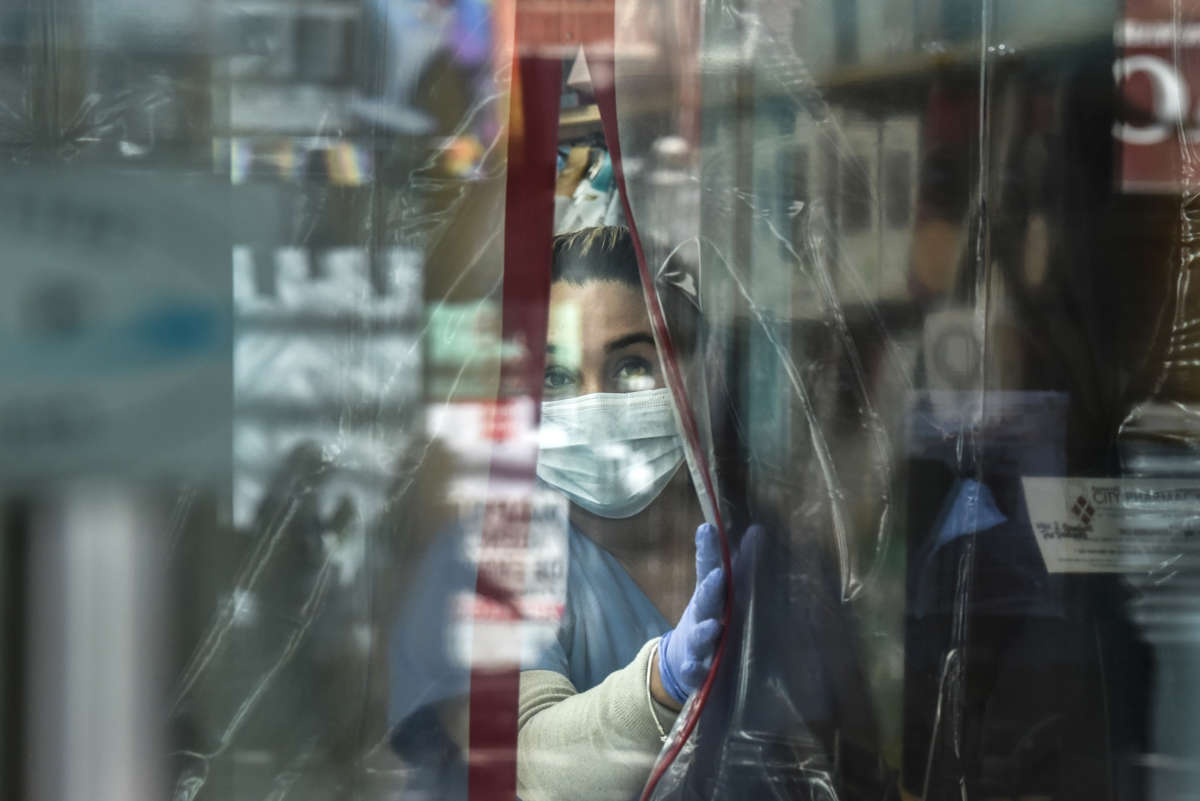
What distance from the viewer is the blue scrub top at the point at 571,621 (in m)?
2.01

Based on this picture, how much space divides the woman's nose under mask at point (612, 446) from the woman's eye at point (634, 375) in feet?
0.04

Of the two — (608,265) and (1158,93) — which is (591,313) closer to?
(608,265)

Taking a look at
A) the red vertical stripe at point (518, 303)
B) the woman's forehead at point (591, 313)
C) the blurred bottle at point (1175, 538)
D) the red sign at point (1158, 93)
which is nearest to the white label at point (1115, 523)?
the blurred bottle at point (1175, 538)

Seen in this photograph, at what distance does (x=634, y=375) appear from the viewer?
6.59ft

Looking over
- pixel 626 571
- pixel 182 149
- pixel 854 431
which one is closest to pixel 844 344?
pixel 854 431

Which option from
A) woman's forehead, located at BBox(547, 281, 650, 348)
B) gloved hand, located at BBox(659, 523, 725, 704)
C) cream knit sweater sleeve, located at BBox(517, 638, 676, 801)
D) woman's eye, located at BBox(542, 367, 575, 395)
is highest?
Result: woman's forehead, located at BBox(547, 281, 650, 348)

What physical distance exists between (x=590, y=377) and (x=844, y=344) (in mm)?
528

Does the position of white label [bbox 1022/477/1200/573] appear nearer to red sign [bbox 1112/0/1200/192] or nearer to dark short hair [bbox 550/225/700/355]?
red sign [bbox 1112/0/1200/192]

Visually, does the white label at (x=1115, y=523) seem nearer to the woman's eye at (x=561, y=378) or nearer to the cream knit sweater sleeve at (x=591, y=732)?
the cream knit sweater sleeve at (x=591, y=732)

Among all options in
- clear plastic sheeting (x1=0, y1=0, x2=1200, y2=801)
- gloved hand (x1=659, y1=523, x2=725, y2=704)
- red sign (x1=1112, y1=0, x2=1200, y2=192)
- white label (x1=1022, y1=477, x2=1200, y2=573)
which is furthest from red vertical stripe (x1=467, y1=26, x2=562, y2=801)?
red sign (x1=1112, y1=0, x2=1200, y2=192)

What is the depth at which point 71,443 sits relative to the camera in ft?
6.70

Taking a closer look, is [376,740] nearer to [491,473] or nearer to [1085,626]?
[491,473]

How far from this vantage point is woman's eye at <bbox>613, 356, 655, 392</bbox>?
2.01 meters

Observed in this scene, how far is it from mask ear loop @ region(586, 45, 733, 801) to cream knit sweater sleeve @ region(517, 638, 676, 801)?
0.08 meters
